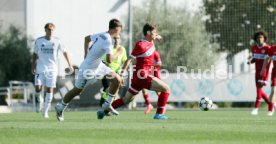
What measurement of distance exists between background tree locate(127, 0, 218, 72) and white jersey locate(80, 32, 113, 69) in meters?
19.9

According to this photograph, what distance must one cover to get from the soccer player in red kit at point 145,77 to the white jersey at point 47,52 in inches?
123

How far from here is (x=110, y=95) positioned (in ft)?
50.9

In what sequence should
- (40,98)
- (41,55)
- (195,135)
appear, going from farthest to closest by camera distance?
1. (40,98)
2. (41,55)
3. (195,135)

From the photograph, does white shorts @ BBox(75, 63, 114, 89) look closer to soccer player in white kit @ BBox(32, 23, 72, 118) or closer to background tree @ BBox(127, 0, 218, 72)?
soccer player in white kit @ BBox(32, 23, 72, 118)

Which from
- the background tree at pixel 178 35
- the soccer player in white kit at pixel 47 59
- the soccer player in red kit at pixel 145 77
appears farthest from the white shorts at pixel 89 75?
the background tree at pixel 178 35

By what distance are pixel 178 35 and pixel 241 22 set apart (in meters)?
3.97

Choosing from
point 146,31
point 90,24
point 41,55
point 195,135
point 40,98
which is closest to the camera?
point 195,135

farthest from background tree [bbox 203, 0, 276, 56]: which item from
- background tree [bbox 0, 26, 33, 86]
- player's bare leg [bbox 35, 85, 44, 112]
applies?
player's bare leg [bbox 35, 85, 44, 112]

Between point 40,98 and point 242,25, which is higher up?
point 242,25

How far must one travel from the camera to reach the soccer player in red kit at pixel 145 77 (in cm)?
1605

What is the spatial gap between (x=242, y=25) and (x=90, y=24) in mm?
9589

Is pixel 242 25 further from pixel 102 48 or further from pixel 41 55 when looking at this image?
pixel 102 48

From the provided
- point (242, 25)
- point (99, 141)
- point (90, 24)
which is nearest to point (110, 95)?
point (99, 141)

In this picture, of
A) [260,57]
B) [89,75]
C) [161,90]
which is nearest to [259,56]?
[260,57]
